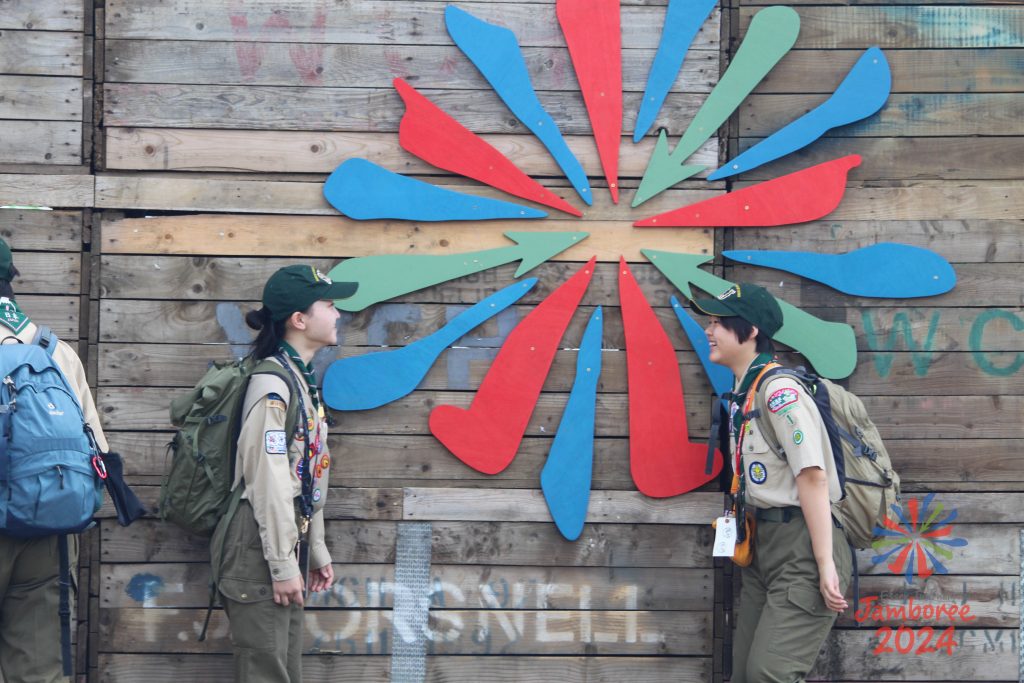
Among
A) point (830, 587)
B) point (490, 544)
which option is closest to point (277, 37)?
point (490, 544)

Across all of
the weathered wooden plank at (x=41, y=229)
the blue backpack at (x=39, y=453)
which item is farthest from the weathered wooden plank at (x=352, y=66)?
the blue backpack at (x=39, y=453)

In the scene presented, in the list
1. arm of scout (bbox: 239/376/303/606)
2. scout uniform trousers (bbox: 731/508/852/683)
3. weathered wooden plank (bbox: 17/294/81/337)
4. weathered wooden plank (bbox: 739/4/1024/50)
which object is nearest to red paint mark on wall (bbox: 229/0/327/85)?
weathered wooden plank (bbox: 17/294/81/337)

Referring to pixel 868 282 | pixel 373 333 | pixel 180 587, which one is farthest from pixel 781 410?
pixel 180 587

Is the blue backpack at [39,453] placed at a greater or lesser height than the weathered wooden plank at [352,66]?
lesser

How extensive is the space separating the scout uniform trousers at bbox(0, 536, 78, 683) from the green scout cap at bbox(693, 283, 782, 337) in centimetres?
226

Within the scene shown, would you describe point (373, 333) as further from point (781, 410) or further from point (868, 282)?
point (868, 282)

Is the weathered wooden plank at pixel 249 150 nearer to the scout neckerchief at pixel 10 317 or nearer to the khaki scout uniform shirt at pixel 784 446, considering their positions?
the scout neckerchief at pixel 10 317

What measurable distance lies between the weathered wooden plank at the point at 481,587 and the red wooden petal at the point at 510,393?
0.43 m

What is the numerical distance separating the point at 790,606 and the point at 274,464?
1672 mm

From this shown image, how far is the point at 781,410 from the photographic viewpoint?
11.1ft

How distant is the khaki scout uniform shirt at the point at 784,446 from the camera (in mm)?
3328

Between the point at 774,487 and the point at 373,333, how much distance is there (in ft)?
5.17

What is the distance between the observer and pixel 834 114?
4.07 meters

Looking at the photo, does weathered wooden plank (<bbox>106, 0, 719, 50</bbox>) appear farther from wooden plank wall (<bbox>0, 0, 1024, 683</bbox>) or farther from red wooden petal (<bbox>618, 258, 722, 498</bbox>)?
red wooden petal (<bbox>618, 258, 722, 498</bbox>)
